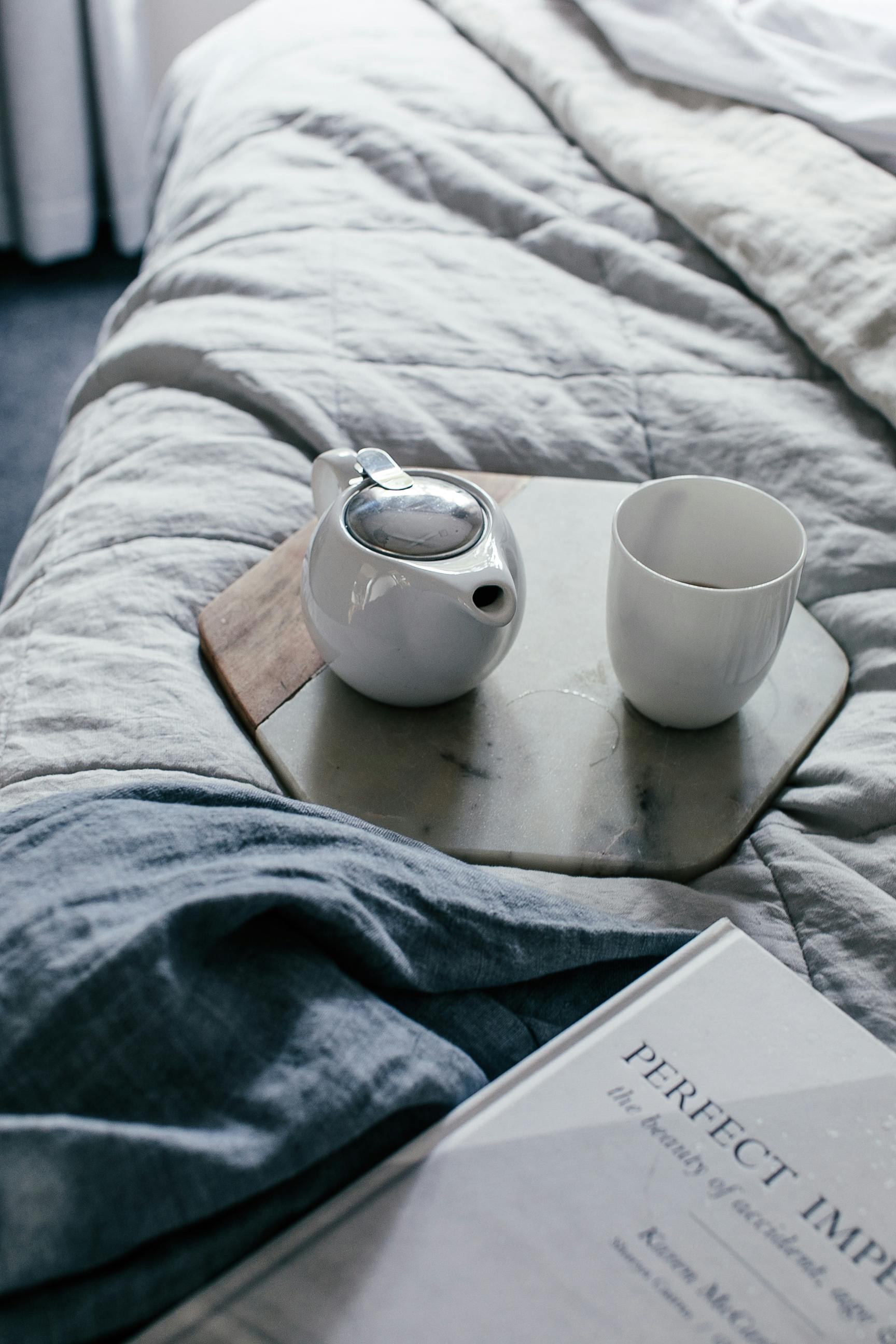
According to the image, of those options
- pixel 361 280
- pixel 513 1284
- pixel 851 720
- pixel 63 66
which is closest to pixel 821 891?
pixel 851 720

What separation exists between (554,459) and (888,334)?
0.74 feet

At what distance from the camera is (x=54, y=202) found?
1898mm

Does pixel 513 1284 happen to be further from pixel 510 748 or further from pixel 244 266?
pixel 244 266

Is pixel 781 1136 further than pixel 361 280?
No

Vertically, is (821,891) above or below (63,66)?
below

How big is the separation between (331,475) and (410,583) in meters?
0.11

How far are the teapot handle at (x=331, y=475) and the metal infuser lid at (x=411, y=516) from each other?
14 millimetres

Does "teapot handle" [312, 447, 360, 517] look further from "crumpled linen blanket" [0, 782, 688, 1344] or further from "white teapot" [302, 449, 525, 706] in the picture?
"crumpled linen blanket" [0, 782, 688, 1344]

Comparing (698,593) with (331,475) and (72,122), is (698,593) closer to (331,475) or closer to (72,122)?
(331,475)

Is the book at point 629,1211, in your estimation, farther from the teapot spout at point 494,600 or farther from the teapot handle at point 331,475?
the teapot handle at point 331,475

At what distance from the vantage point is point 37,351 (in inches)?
68.1

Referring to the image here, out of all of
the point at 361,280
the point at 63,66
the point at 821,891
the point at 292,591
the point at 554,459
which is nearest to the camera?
the point at 821,891

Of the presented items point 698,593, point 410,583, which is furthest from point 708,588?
point 410,583

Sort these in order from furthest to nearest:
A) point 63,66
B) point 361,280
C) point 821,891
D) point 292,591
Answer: point 63,66, point 361,280, point 292,591, point 821,891
